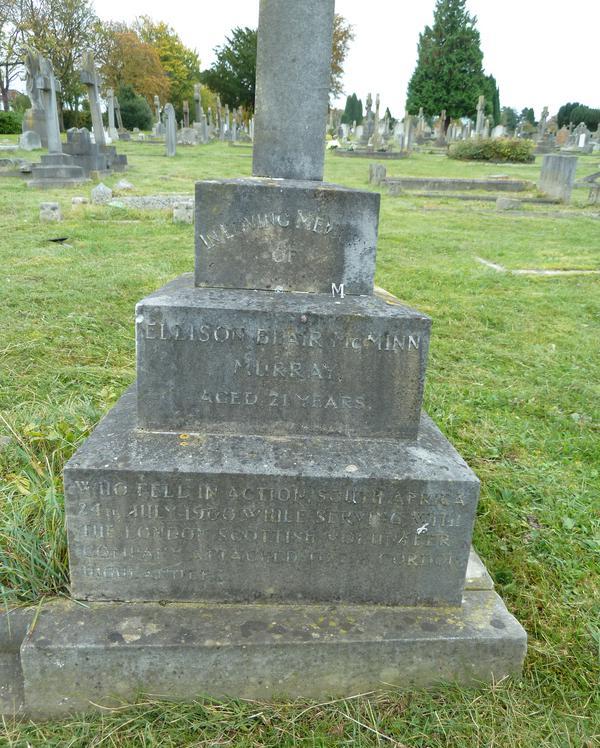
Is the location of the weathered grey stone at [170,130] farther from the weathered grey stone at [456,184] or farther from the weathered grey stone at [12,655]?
the weathered grey stone at [12,655]

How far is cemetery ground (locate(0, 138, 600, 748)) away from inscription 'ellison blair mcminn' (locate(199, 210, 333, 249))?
1.21 m

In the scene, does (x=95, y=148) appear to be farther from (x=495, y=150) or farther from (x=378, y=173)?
(x=495, y=150)

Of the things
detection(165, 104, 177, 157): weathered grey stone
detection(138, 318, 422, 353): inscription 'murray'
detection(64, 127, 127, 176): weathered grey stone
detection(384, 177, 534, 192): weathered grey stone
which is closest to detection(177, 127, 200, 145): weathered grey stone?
detection(165, 104, 177, 157): weathered grey stone

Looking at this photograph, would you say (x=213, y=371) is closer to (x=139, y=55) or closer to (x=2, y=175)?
(x=2, y=175)

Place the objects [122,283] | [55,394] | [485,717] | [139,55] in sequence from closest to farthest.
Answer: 1. [485,717]
2. [55,394]
3. [122,283]
4. [139,55]

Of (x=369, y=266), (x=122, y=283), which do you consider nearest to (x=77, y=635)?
(x=369, y=266)

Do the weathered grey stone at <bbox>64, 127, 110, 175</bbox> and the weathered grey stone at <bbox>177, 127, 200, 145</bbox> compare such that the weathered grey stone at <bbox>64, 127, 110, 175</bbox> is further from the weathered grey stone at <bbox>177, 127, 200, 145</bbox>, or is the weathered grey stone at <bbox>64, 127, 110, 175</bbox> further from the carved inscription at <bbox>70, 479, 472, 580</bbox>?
the weathered grey stone at <bbox>177, 127, 200, 145</bbox>

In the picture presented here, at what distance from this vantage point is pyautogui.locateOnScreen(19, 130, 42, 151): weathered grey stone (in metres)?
23.8

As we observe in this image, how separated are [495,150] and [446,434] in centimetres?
2846

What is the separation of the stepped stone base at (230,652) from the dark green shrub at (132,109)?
45249 mm

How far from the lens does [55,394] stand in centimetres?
369

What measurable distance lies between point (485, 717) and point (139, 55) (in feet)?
177

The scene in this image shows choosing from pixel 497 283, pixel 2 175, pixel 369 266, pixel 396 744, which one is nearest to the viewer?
pixel 396 744

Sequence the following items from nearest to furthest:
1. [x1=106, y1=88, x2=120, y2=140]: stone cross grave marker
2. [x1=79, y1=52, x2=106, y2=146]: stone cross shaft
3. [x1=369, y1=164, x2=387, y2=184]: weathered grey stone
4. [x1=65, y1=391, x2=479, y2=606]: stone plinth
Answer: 1. [x1=65, y1=391, x2=479, y2=606]: stone plinth
2. [x1=369, y1=164, x2=387, y2=184]: weathered grey stone
3. [x1=79, y1=52, x2=106, y2=146]: stone cross shaft
4. [x1=106, y1=88, x2=120, y2=140]: stone cross grave marker
